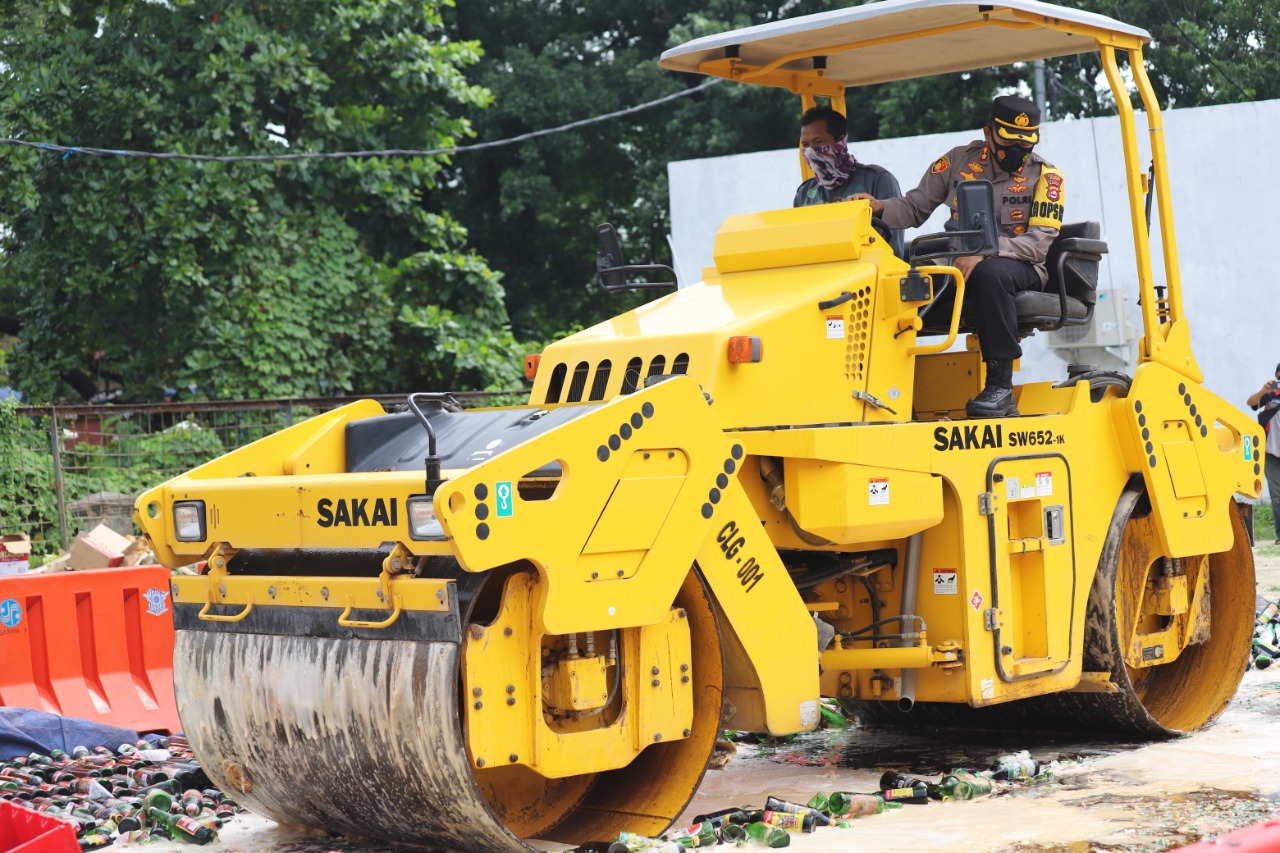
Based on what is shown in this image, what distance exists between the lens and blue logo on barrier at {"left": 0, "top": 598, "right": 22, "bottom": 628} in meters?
8.03

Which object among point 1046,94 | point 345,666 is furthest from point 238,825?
point 1046,94

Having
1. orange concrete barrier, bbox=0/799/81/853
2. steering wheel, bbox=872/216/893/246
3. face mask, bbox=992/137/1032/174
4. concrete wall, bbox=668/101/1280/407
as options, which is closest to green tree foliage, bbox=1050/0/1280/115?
concrete wall, bbox=668/101/1280/407

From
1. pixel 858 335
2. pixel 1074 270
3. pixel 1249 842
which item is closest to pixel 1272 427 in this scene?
pixel 1074 270

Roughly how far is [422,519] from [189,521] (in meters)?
1.24

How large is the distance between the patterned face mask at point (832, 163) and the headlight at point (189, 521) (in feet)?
10.6

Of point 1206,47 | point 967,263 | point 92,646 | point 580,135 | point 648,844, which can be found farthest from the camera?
point 580,135

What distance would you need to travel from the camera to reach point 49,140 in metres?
18.0

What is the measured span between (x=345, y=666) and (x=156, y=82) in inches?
568

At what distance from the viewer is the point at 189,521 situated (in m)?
5.79

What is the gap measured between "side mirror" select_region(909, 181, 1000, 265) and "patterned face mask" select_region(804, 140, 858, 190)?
1.15m

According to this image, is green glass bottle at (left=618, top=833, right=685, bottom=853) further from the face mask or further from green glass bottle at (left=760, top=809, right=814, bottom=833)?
the face mask

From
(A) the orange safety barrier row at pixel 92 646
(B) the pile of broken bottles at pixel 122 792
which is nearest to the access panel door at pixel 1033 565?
(B) the pile of broken bottles at pixel 122 792

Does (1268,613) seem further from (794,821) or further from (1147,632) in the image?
(794,821)

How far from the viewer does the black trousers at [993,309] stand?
6.75 metres
